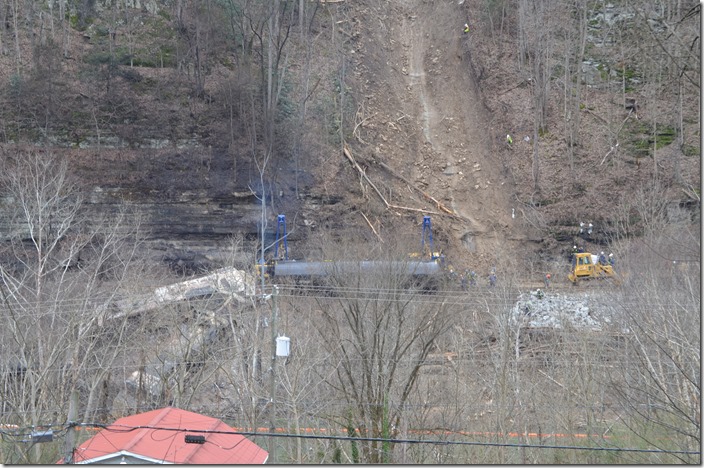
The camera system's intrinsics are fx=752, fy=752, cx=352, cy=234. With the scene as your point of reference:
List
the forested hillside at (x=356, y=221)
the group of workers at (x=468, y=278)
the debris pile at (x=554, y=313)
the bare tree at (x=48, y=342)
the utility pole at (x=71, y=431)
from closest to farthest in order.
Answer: the utility pole at (x=71, y=431)
the bare tree at (x=48, y=342)
the forested hillside at (x=356, y=221)
the debris pile at (x=554, y=313)
the group of workers at (x=468, y=278)

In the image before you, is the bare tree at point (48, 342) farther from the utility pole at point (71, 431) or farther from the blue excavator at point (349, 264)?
the blue excavator at point (349, 264)

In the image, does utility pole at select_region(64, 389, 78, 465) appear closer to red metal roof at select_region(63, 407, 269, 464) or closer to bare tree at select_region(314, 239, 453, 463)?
red metal roof at select_region(63, 407, 269, 464)

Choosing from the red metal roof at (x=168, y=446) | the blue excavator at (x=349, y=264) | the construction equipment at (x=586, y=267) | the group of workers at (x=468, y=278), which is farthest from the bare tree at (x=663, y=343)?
the red metal roof at (x=168, y=446)

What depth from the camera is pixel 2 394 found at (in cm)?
1399

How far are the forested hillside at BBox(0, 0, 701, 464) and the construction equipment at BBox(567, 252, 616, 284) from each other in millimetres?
423

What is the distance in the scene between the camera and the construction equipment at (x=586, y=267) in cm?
2680

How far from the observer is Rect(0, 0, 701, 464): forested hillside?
17047mm

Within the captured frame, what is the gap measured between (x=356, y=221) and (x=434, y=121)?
8.49 metres

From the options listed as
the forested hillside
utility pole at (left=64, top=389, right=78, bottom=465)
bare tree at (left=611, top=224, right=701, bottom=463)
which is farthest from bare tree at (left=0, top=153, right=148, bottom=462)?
bare tree at (left=611, top=224, right=701, bottom=463)

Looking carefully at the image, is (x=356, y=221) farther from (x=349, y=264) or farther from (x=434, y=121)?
(x=349, y=264)

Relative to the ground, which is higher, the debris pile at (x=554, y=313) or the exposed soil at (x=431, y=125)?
the exposed soil at (x=431, y=125)

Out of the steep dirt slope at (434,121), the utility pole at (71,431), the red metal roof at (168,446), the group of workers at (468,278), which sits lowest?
the red metal roof at (168,446)

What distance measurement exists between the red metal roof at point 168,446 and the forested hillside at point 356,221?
2.13ft

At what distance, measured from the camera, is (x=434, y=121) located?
36.1 meters
